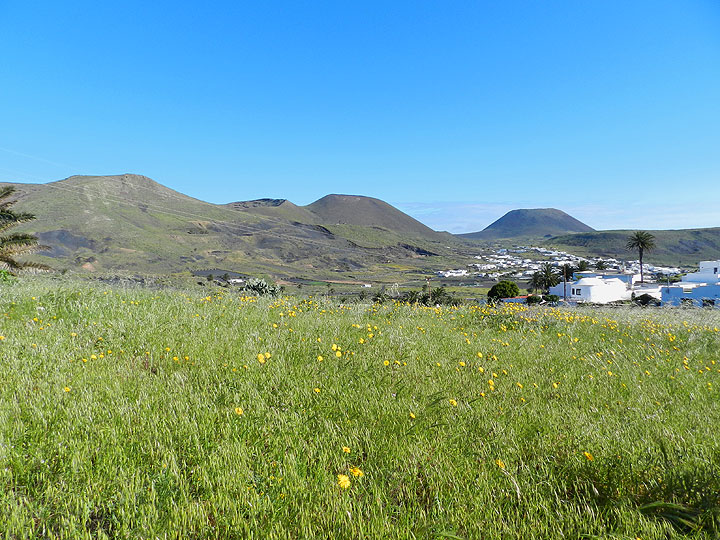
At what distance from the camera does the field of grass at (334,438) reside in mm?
1838

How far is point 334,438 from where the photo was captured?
8.29ft

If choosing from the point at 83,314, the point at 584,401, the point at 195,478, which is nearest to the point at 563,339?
the point at 584,401

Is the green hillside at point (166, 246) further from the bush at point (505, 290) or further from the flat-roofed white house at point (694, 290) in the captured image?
the flat-roofed white house at point (694, 290)

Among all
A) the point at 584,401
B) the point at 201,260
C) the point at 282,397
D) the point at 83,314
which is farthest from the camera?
the point at 201,260

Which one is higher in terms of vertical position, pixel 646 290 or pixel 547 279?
pixel 547 279

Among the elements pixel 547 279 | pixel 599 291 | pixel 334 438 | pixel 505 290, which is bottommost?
pixel 599 291

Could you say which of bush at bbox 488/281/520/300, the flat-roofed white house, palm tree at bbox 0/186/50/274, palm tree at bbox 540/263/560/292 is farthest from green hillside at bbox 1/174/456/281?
palm tree at bbox 0/186/50/274

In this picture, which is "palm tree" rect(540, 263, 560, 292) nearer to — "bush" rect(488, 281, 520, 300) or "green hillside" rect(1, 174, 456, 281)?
"bush" rect(488, 281, 520, 300)

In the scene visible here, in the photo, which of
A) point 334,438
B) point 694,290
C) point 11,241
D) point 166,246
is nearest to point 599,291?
point 694,290

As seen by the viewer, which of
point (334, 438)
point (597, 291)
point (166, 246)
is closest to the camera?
point (334, 438)

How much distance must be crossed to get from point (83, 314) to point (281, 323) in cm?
280

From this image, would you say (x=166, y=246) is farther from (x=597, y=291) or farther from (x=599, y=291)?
(x=599, y=291)

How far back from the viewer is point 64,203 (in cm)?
18200

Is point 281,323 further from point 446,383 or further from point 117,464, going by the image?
point 117,464
